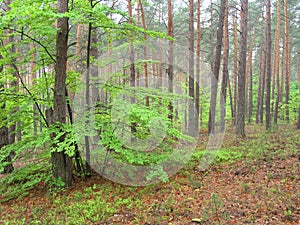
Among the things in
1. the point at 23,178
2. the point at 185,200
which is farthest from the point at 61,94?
the point at 185,200

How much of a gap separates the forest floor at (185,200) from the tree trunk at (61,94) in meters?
0.53

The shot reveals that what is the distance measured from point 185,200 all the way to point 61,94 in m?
4.12

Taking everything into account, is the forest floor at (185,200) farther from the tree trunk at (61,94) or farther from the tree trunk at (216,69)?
the tree trunk at (216,69)

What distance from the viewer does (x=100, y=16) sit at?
5.16 m

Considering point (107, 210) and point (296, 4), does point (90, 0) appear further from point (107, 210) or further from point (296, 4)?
point (296, 4)

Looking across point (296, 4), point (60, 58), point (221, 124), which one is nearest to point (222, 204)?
point (60, 58)

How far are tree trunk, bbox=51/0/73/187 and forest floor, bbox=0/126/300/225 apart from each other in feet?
1.73

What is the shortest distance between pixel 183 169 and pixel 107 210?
139 inches

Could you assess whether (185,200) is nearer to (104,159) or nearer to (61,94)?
(104,159)

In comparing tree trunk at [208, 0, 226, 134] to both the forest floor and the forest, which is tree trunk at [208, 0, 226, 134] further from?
the forest floor

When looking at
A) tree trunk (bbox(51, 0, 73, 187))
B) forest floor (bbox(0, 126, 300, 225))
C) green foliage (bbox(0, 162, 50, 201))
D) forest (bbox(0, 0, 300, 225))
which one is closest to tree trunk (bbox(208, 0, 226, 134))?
forest (bbox(0, 0, 300, 225))

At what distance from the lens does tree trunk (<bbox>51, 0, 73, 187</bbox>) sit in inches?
230

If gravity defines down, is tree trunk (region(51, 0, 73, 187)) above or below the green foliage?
above

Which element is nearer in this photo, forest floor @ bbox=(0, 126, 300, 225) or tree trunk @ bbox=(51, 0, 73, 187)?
forest floor @ bbox=(0, 126, 300, 225)
